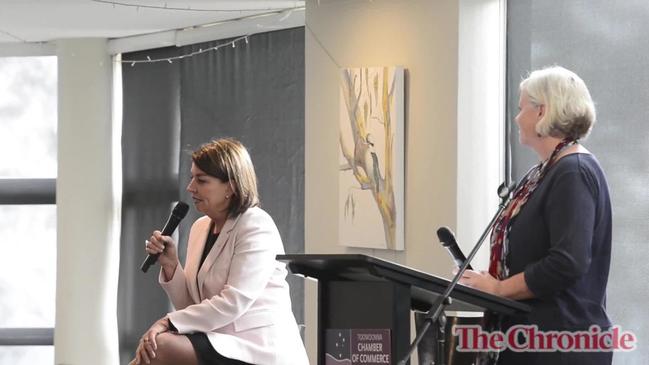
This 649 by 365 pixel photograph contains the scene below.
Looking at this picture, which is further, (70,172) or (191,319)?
(70,172)

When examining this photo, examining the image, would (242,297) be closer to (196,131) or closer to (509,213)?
(509,213)

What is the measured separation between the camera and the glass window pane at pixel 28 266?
902 centimetres

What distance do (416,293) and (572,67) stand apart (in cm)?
256

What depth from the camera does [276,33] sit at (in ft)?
24.2

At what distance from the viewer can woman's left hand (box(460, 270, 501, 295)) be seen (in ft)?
9.34

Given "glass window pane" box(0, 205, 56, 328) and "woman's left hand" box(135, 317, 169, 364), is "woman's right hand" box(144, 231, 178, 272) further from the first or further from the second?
"glass window pane" box(0, 205, 56, 328)

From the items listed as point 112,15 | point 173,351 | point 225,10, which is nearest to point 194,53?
point 112,15

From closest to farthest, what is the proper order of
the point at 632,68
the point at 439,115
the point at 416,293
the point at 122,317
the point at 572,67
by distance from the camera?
the point at 416,293, the point at 632,68, the point at 572,67, the point at 439,115, the point at 122,317

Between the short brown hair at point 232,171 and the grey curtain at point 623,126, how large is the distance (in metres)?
1.72

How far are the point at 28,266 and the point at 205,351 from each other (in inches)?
223

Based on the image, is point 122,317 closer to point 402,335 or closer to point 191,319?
point 191,319

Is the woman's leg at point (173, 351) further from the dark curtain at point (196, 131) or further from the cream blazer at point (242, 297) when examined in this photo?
the dark curtain at point (196, 131)

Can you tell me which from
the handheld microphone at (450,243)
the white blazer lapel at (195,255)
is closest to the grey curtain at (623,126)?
the white blazer lapel at (195,255)

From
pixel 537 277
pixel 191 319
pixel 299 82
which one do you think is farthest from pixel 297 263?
pixel 299 82
